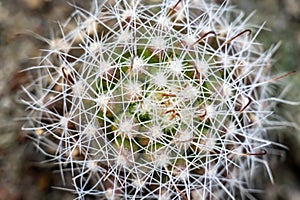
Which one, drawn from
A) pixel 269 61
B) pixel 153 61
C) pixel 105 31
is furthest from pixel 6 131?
pixel 269 61

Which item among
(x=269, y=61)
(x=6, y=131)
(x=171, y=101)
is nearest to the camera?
(x=171, y=101)

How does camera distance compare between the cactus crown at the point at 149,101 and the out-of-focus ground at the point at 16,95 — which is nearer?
the cactus crown at the point at 149,101

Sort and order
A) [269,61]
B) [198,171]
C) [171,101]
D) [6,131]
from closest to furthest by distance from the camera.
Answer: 1. [171,101]
2. [198,171]
3. [6,131]
4. [269,61]

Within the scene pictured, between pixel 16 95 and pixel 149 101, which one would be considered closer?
pixel 149 101

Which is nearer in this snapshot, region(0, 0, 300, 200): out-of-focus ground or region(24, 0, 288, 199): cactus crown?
region(24, 0, 288, 199): cactus crown

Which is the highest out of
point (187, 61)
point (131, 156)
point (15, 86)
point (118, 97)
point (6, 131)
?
point (187, 61)

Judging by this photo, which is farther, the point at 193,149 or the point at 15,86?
the point at 15,86

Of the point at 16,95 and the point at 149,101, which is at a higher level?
the point at 149,101

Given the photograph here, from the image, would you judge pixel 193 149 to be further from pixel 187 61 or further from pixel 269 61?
pixel 269 61
